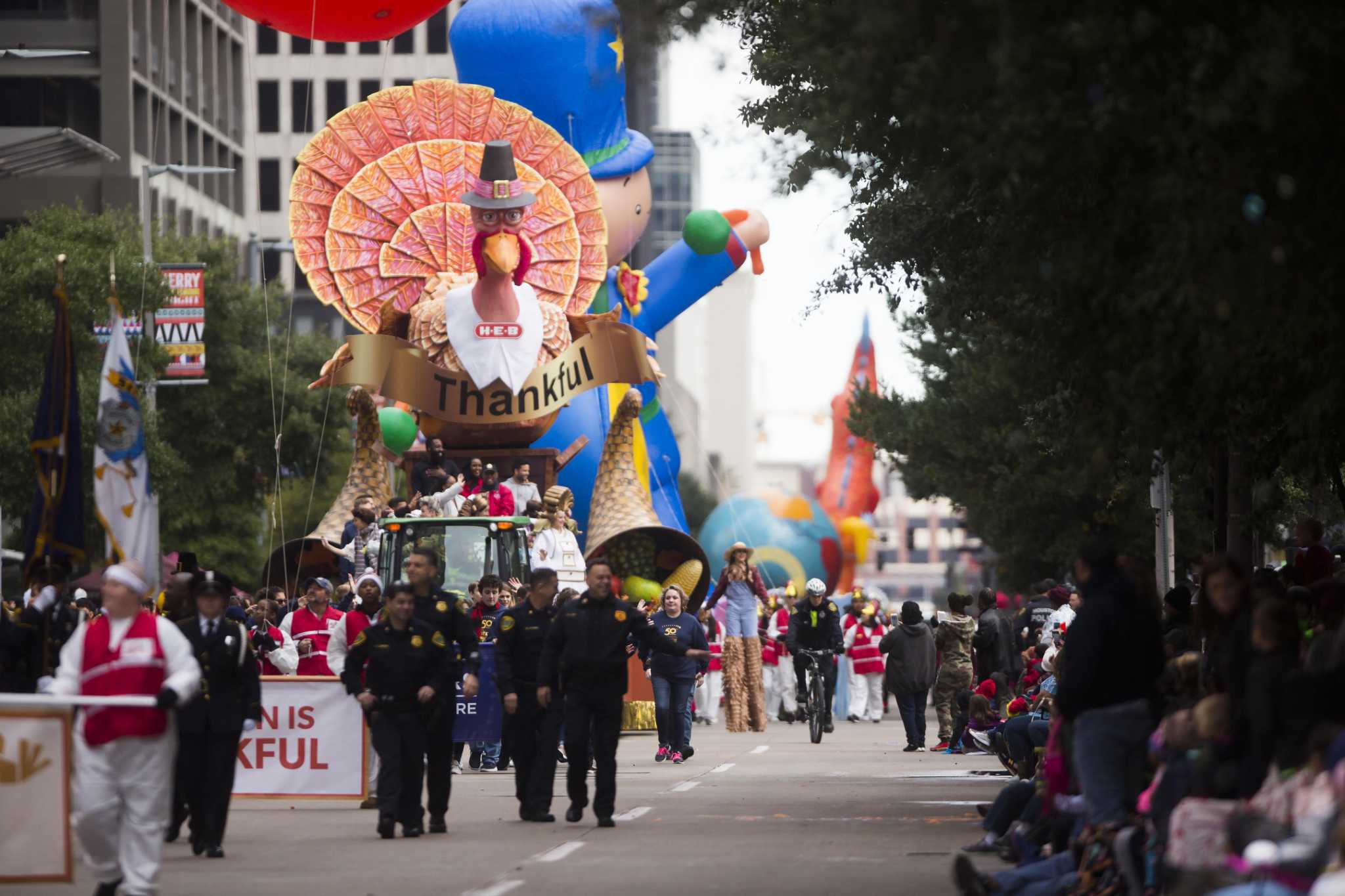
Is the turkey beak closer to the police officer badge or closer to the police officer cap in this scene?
the police officer badge

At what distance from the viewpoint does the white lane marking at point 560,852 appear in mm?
13516

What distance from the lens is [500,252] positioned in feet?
99.7

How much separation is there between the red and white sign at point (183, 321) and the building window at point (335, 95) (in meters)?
64.5

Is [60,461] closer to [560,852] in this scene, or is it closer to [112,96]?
[560,852]

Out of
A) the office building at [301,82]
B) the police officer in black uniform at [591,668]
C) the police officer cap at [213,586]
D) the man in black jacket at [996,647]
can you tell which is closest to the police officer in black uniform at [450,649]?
the police officer in black uniform at [591,668]

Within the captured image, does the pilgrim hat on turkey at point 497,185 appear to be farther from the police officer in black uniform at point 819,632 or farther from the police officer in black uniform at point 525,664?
the police officer in black uniform at point 525,664

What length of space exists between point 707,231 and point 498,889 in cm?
2640

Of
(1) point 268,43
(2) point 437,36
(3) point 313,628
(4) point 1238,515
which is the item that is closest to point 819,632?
(4) point 1238,515

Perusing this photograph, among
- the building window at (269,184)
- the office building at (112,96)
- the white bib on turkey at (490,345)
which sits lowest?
the white bib on turkey at (490,345)

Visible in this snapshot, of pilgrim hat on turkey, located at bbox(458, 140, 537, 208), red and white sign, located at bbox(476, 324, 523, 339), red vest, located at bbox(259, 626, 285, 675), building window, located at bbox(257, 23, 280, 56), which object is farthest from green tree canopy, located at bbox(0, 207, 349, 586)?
building window, located at bbox(257, 23, 280, 56)

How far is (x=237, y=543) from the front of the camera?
5184 cm

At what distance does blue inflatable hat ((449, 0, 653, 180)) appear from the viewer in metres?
36.2

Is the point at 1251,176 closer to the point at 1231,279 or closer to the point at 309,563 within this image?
the point at 1231,279

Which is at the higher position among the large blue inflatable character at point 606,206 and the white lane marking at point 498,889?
the large blue inflatable character at point 606,206
